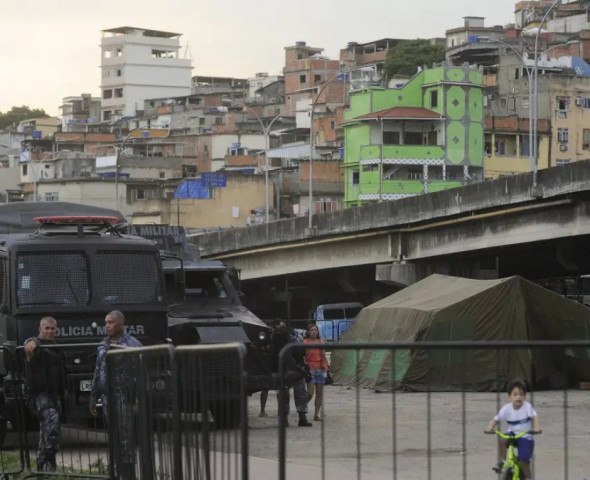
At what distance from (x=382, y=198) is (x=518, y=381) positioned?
104 metres

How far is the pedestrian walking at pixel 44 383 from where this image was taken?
14.6 meters

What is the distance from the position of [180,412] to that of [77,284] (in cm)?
1029

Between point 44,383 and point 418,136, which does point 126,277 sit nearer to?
point 44,383

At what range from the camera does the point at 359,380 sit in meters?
7.66

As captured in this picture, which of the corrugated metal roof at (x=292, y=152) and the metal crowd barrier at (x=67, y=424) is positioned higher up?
the corrugated metal roof at (x=292, y=152)

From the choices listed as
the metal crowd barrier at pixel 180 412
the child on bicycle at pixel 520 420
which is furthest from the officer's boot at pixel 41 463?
the child on bicycle at pixel 520 420

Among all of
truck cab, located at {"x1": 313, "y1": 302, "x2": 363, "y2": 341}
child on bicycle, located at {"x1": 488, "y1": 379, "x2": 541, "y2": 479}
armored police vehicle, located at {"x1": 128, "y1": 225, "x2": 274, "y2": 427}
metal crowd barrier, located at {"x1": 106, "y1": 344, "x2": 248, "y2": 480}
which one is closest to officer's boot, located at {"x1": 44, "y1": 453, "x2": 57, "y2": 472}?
metal crowd barrier, located at {"x1": 106, "y1": 344, "x2": 248, "y2": 480}

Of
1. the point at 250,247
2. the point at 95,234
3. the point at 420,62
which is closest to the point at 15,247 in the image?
the point at 95,234

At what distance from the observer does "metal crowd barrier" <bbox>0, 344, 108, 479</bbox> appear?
13453 millimetres

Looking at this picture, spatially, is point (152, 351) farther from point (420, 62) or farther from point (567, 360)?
point (420, 62)

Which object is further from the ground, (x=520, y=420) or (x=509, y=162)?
(x=520, y=420)

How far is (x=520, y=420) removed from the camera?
293 inches

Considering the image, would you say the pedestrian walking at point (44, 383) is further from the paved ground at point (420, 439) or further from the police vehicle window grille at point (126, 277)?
the paved ground at point (420, 439)

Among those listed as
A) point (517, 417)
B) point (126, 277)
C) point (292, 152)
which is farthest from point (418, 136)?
point (517, 417)
